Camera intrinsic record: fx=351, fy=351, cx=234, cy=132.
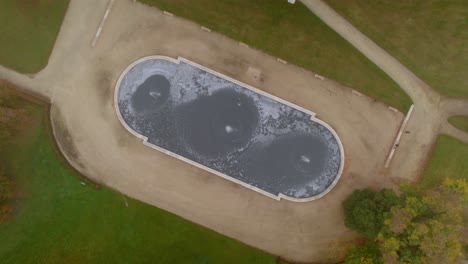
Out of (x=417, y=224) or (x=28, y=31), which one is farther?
(x=28, y=31)

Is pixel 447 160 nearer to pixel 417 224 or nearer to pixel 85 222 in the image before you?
pixel 417 224

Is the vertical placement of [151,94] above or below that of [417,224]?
above

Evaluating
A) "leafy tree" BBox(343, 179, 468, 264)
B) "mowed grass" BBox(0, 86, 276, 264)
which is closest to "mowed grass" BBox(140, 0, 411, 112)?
"leafy tree" BBox(343, 179, 468, 264)

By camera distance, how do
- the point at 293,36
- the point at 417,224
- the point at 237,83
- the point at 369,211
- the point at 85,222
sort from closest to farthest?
the point at 417,224, the point at 369,211, the point at 85,222, the point at 293,36, the point at 237,83

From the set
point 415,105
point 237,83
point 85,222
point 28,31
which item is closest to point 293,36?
point 237,83

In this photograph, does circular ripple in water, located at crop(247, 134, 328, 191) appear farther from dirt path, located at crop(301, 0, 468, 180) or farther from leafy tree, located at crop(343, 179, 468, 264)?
dirt path, located at crop(301, 0, 468, 180)

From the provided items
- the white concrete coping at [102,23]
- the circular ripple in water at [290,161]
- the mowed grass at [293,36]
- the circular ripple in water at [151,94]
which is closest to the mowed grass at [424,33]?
the mowed grass at [293,36]
